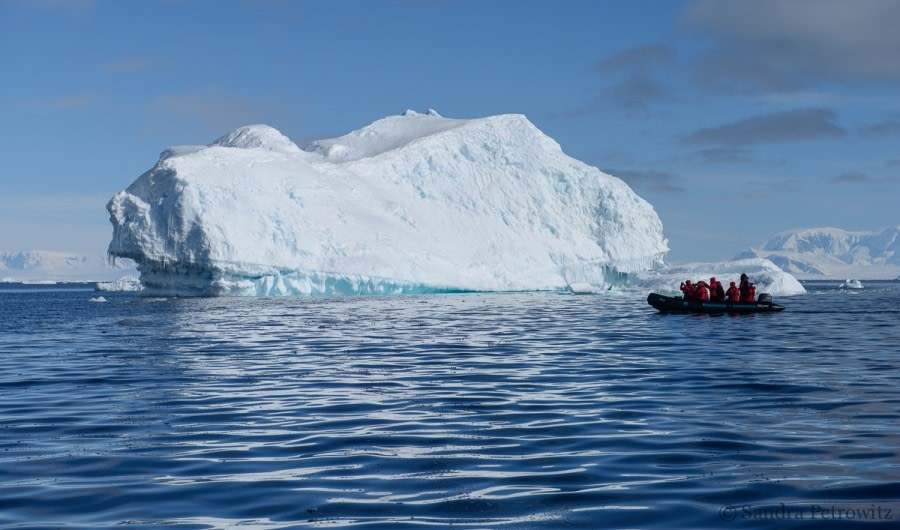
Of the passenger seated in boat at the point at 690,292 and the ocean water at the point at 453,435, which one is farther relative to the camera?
the passenger seated in boat at the point at 690,292

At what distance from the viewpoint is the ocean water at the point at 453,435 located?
6.73 m

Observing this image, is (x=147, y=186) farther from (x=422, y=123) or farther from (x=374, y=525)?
(x=374, y=525)

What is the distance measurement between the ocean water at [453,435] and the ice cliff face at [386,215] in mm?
27538

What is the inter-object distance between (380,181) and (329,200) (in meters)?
6.40

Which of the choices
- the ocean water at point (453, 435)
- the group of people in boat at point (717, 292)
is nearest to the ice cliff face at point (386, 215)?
the group of people in boat at point (717, 292)

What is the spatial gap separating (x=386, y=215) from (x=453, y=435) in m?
45.3

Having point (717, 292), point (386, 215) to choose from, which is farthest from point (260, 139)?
point (717, 292)

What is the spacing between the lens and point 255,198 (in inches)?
1940

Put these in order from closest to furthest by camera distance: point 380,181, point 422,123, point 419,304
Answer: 1. point 419,304
2. point 380,181
3. point 422,123

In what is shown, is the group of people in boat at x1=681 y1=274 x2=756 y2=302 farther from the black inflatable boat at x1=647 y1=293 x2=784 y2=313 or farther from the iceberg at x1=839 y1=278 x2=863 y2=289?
the iceberg at x1=839 y1=278 x2=863 y2=289

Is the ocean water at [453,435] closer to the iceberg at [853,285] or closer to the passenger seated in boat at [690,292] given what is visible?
the passenger seated in boat at [690,292]

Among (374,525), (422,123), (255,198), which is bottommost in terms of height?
(374,525)

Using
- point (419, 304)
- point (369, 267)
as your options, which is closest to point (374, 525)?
point (419, 304)

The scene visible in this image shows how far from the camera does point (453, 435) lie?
31.8 feet
